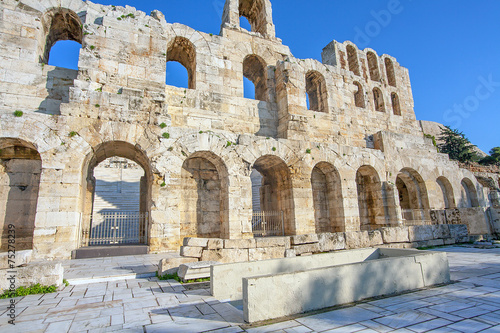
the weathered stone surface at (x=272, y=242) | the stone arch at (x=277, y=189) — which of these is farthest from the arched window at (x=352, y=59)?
the weathered stone surface at (x=272, y=242)

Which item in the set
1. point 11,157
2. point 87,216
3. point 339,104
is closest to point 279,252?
point 87,216

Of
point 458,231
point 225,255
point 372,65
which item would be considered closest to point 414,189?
point 458,231

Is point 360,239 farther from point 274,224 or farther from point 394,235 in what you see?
point 274,224

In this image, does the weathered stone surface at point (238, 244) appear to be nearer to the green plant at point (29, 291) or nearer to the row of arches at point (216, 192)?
the row of arches at point (216, 192)

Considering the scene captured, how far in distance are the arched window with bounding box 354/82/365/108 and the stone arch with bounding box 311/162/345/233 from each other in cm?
703

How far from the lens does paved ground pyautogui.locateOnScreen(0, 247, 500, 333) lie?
3.38 metres

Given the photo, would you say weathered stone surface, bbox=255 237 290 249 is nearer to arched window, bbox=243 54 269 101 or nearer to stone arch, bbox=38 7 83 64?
arched window, bbox=243 54 269 101

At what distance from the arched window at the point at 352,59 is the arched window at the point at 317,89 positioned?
167 inches

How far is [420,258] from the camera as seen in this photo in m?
5.05

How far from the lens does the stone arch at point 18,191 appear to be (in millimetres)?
9625

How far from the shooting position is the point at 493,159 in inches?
1167

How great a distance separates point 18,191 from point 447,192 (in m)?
22.9

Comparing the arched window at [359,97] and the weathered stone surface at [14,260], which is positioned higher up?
the arched window at [359,97]

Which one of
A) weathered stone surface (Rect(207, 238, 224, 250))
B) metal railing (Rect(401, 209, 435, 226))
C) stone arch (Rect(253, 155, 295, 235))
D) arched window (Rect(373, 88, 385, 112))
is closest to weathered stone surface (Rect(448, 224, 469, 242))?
metal railing (Rect(401, 209, 435, 226))
